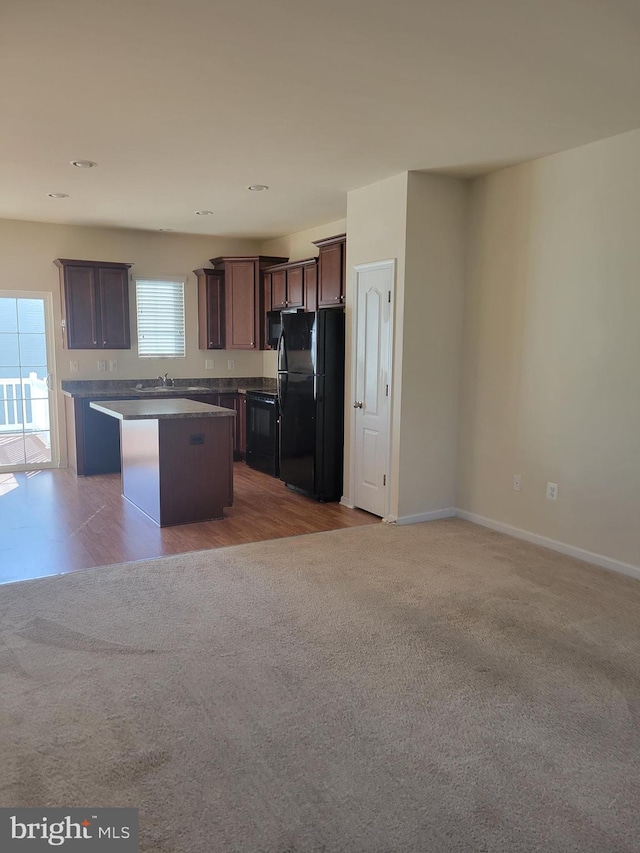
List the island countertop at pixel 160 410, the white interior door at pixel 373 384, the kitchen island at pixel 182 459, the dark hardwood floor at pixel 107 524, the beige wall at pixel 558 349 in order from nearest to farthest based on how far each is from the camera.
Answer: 1. the beige wall at pixel 558 349
2. the dark hardwood floor at pixel 107 524
3. the island countertop at pixel 160 410
4. the kitchen island at pixel 182 459
5. the white interior door at pixel 373 384

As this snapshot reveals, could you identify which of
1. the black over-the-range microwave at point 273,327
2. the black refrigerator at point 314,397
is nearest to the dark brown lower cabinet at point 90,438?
the black over-the-range microwave at point 273,327

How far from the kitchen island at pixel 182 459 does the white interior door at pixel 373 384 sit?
1.10 m

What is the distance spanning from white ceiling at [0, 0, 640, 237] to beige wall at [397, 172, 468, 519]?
346mm

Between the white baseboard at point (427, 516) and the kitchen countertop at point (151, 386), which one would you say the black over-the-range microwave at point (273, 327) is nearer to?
the kitchen countertop at point (151, 386)

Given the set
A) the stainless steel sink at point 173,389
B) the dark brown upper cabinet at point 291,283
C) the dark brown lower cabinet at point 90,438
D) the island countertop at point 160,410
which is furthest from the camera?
the stainless steel sink at point 173,389

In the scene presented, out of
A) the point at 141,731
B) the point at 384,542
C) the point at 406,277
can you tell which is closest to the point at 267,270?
the point at 406,277

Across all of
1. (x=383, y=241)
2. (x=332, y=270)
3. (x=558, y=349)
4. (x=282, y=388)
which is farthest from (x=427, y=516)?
(x=332, y=270)

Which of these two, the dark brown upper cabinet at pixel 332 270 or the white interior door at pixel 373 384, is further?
the dark brown upper cabinet at pixel 332 270

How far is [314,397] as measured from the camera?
5477 mm

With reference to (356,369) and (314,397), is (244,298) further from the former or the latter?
(356,369)

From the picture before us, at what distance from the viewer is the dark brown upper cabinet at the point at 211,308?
7.42 m

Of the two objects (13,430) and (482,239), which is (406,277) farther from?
(13,430)

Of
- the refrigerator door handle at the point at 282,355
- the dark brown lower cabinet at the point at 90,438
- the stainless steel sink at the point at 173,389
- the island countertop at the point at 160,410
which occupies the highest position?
the refrigerator door handle at the point at 282,355

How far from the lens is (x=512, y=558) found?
4.16 m
